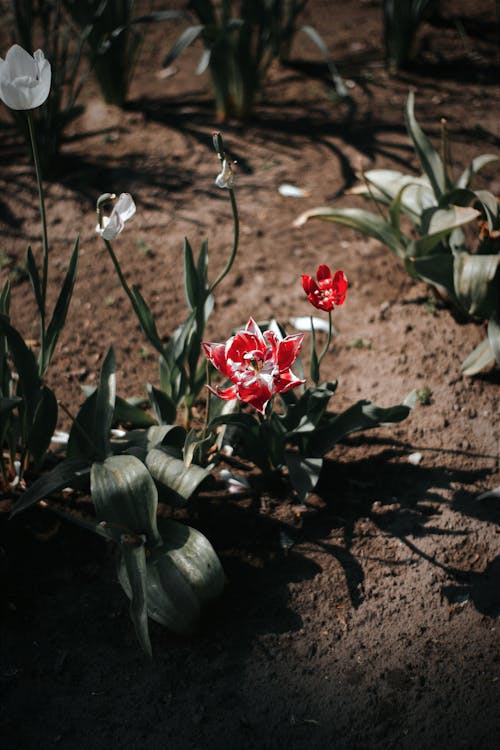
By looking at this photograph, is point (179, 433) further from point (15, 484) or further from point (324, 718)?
point (324, 718)

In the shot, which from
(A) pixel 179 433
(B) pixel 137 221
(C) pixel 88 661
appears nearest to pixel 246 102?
(B) pixel 137 221

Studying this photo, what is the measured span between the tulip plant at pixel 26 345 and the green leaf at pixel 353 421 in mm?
708

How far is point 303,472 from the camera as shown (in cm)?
186

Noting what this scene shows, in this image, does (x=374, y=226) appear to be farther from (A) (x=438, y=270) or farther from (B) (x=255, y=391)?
(B) (x=255, y=391)

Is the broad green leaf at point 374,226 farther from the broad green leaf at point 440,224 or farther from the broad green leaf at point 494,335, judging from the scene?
the broad green leaf at point 494,335

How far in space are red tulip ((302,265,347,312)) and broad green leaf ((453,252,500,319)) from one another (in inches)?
26.3

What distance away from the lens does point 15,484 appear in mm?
1953

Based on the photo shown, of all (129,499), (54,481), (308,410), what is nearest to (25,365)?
(54,481)

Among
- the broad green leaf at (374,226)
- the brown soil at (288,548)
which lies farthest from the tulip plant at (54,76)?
the broad green leaf at (374,226)

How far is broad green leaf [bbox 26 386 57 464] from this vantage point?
5.90 ft

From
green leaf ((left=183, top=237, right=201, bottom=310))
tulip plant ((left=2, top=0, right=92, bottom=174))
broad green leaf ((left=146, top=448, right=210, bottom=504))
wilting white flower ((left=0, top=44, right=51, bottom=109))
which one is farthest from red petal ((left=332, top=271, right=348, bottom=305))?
tulip plant ((left=2, top=0, right=92, bottom=174))

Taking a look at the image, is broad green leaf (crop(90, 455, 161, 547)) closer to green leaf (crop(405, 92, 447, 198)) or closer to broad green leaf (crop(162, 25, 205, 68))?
green leaf (crop(405, 92, 447, 198))

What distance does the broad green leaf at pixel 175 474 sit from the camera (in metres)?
1.69

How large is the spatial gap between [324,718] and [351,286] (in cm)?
159
